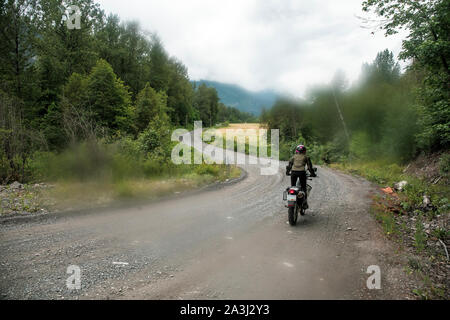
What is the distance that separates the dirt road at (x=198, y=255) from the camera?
3.46 metres

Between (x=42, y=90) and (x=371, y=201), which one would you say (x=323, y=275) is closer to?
(x=371, y=201)

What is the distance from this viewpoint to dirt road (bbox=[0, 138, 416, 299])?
→ 3.46 metres

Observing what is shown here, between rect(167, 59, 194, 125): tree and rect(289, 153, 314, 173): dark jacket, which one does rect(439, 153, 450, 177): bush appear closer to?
rect(289, 153, 314, 173): dark jacket

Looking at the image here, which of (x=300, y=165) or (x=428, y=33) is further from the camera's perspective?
(x=428, y=33)

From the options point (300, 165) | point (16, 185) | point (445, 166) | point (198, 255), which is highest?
point (300, 165)

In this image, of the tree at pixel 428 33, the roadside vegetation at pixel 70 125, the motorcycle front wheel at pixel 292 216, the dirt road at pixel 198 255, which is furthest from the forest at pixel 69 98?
the tree at pixel 428 33

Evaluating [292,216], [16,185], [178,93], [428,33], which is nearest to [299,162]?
[292,216]

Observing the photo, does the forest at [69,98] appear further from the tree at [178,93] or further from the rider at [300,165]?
the tree at [178,93]

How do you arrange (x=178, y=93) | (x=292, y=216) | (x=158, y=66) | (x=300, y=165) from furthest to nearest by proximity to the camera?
1. (x=178, y=93)
2. (x=158, y=66)
3. (x=300, y=165)
4. (x=292, y=216)

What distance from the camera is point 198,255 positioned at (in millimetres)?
4586

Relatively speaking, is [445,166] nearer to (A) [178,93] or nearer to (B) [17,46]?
(B) [17,46]

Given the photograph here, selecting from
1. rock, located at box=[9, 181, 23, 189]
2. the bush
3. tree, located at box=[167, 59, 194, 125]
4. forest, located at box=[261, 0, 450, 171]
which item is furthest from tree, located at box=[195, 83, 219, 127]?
rock, located at box=[9, 181, 23, 189]
